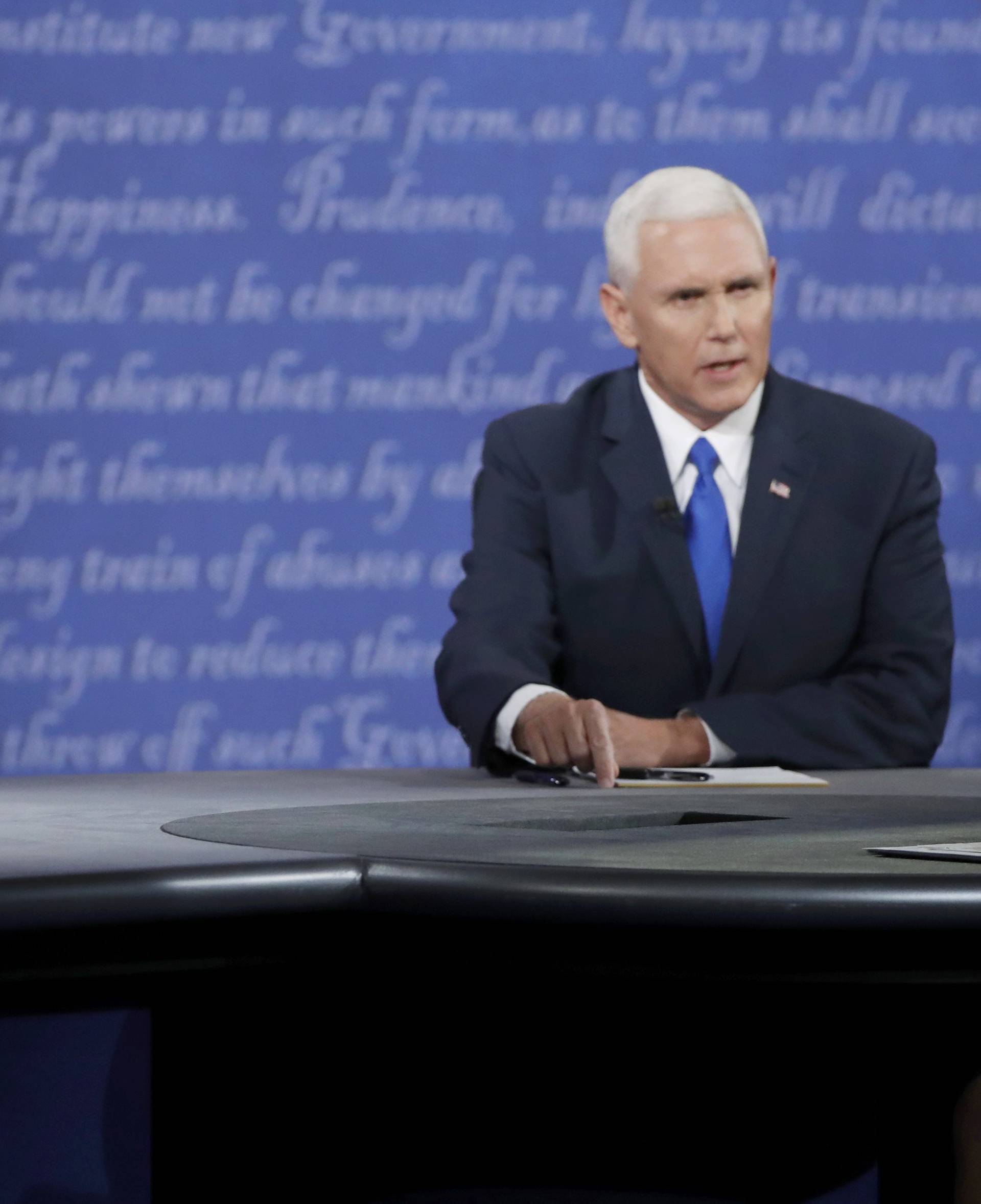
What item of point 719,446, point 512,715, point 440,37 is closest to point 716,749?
point 512,715

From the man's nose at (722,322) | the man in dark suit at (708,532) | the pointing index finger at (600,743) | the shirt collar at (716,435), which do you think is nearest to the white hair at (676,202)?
the man in dark suit at (708,532)

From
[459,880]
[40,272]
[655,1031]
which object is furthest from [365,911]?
[40,272]

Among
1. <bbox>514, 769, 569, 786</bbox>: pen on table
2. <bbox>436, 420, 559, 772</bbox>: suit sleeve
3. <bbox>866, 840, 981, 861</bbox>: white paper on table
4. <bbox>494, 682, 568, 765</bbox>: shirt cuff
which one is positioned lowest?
<bbox>866, 840, 981, 861</bbox>: white paper on table

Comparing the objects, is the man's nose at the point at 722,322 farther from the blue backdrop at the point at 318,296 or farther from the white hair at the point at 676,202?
the blue backdrop at the point at 318,296

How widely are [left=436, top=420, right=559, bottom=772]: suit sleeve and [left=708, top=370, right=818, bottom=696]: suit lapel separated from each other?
0.25 m

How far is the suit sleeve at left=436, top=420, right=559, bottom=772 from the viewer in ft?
7.15

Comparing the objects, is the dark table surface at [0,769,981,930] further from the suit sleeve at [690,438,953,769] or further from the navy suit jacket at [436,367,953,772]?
the navy suit jacket at [436,367,953,772]

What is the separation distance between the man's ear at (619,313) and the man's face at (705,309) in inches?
2.6

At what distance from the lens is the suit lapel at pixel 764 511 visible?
240 cm

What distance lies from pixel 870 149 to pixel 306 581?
159 centimetres

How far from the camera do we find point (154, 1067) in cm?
104

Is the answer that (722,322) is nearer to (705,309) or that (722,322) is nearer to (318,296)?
(705,309)

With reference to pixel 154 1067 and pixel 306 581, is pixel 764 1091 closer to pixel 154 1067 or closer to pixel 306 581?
pixel 154 1067

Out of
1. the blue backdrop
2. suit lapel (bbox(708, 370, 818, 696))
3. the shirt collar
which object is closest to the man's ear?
the shirt collar
